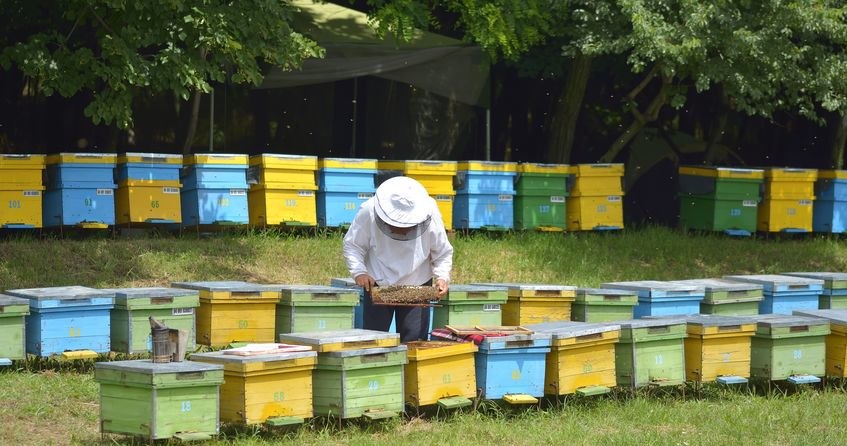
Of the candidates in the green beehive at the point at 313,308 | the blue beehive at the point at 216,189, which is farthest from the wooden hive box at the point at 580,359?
the blue beehive at the point at 216,189

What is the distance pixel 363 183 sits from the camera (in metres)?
15.4

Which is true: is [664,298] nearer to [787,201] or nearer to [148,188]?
[148,188]

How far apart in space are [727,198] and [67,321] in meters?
10.4

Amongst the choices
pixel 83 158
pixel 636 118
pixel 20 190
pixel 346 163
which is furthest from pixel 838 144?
pixel 20 190

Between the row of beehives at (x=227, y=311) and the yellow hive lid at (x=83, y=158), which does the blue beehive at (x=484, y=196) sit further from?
the row of beehives at (x=227, y=311)

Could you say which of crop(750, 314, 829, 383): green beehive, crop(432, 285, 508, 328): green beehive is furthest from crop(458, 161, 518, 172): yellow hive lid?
crop(750, 314, 829, 383): green beehive

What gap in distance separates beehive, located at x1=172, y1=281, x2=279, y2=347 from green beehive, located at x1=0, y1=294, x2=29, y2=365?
1.25 m

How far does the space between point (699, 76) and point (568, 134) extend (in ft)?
8.67

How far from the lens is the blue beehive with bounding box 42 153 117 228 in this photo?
14.0 m

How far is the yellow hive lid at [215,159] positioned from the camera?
14547 millimetres

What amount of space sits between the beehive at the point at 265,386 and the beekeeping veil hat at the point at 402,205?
1173 mm

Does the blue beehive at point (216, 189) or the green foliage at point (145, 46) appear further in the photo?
the blue beehive at point (216, 189)

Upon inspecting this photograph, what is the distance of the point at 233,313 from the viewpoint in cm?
945

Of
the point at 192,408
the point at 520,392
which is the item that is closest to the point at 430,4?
the point at 520,392
